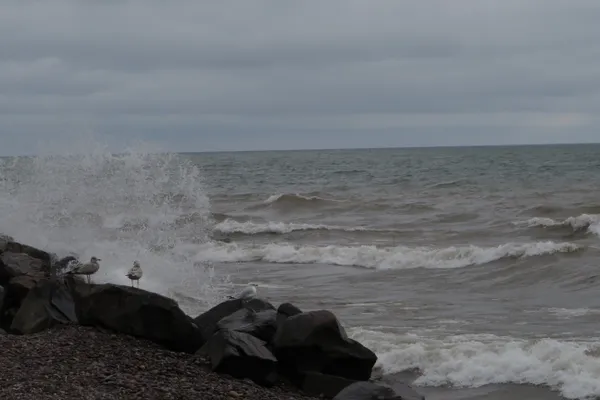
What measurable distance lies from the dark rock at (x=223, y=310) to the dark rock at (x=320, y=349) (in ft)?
3.79

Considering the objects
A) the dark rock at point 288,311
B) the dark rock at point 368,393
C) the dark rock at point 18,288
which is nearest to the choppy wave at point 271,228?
the dark rock at point 18,288

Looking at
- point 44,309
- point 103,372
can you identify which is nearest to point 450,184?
point 44,309

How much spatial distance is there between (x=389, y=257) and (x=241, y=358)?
12.5 meters

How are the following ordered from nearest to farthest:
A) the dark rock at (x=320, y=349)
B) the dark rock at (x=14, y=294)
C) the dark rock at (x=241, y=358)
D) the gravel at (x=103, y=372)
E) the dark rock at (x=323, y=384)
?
1. the gravel at (x=103, y=372)
2. the dark rock at (x=241, y=358)
3. the dark rock at (x=323, y=384)
4. the dark rock at (x=320, y=349)
5. the dark rock at (x=14, y=294)

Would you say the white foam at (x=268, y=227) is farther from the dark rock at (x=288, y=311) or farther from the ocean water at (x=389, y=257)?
the dark rock at (x=288, y=311)

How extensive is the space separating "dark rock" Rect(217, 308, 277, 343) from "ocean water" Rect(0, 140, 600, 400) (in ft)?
4.49

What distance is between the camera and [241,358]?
28.2 feet

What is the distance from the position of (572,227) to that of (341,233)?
6509 millimetres

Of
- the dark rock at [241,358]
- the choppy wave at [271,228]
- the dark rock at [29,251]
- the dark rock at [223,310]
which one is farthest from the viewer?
the choppy wave at [271,228]

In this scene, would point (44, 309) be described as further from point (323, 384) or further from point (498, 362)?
point (498, 362)

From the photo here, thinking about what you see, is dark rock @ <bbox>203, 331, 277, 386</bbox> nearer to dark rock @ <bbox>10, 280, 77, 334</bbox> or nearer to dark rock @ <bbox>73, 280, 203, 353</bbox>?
dark rock @ <bbox>73, 280, 203, 353</bbox>

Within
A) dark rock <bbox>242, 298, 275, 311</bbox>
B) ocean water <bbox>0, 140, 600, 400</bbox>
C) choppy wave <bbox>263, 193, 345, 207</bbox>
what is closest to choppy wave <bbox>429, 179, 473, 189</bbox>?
ocean water <bbox>0, 140, 600, 400</bbox>

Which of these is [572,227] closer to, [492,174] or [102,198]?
[102,198]

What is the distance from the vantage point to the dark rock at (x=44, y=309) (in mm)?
9836
